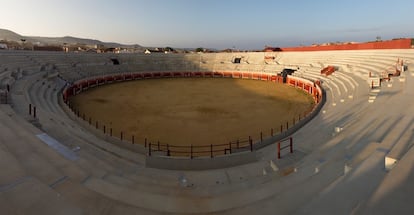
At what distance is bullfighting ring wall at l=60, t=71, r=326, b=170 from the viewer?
8633 mm

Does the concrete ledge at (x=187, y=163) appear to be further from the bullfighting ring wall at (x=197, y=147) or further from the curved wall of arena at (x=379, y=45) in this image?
the curved wall of arena at (x=379, y=45)

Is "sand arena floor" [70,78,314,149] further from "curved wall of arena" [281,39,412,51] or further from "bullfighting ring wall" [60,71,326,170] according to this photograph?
"curved wall of arena" [281,39,412,51]

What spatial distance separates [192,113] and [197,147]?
313 inches

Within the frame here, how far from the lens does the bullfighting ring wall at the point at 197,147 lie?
8.63 m

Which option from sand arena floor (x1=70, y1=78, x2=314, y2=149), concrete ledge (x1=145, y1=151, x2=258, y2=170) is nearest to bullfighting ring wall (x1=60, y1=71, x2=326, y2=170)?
concrete ledge (x1=145, y1=151, x2=258, y2=170)

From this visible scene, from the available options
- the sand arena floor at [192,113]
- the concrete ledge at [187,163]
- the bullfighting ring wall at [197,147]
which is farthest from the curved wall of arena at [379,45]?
the concrete ledge at [187,163]

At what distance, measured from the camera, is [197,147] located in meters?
10.9

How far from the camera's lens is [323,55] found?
38.4 metres

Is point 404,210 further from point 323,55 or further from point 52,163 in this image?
point 323,55

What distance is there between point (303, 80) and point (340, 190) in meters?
28.6

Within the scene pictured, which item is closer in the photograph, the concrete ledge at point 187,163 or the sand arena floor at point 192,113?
the concrete ledge at point 187,163

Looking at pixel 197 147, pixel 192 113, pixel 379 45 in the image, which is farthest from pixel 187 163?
pixel 379 45

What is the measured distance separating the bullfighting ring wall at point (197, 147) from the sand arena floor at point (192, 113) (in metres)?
0.67

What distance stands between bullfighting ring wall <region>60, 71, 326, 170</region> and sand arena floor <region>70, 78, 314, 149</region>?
0.67 m
